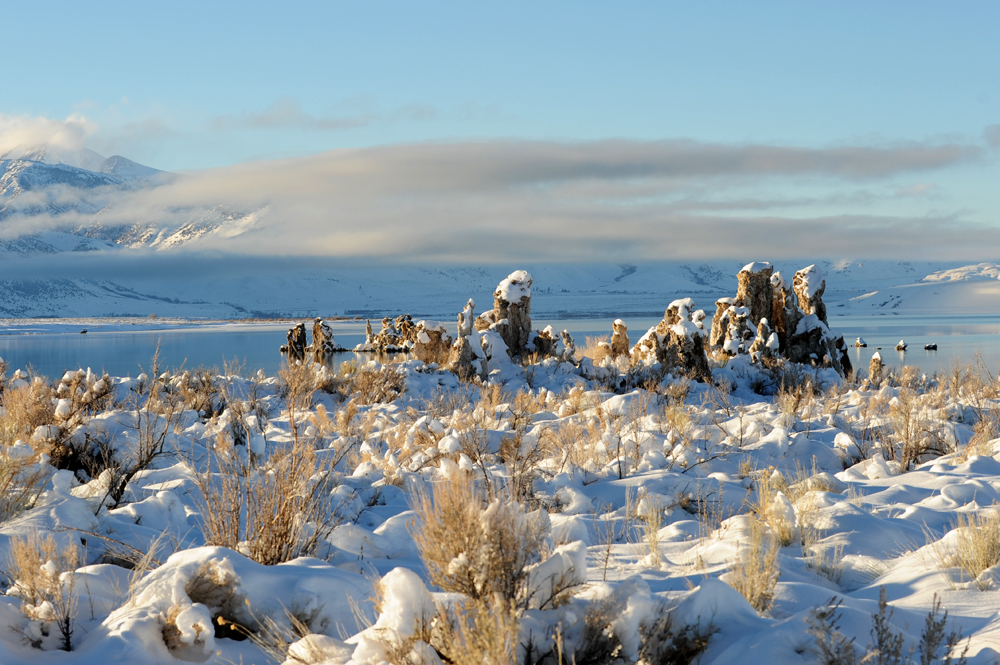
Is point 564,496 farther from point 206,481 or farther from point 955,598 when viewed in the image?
point 955,598

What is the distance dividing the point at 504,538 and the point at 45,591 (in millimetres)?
2201

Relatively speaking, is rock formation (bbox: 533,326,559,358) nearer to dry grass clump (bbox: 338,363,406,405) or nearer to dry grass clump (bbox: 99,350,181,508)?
dry grass clump (bbox: 338,363,406,405)

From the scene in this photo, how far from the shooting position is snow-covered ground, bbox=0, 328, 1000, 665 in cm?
306

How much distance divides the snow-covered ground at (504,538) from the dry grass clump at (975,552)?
2cm

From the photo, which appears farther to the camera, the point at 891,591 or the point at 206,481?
the point at 206,481

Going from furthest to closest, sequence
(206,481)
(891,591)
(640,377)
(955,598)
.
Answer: (640,377) → (206,481) → (891,591) → (955,598)

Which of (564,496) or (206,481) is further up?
(206,481)

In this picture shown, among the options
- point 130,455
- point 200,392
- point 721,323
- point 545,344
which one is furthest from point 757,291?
point 130,455

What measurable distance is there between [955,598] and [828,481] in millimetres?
2966

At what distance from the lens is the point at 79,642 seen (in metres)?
3.40

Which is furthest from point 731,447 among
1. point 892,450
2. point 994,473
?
point 994,473

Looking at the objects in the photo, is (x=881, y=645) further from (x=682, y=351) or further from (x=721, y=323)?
(x=721, y=323)

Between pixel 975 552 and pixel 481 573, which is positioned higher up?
pixel 481 573

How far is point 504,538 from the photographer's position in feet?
10.0
